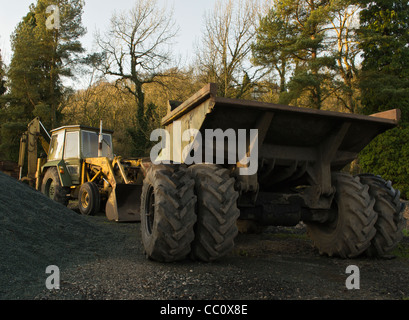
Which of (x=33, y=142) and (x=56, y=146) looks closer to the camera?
(x=56, y=146)

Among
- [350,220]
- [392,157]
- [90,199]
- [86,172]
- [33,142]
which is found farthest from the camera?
[392,157]

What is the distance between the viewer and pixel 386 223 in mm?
4887

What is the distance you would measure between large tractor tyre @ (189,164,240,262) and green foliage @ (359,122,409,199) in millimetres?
13450

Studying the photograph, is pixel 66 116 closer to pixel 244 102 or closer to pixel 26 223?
pixel 26 223

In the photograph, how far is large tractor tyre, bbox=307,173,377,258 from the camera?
4758 mm

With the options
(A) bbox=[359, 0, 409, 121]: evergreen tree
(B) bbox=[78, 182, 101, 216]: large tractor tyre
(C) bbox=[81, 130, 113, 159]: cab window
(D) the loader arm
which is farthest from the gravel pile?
(A) bbox=[359, 0, 409, 121]: evergreen tree

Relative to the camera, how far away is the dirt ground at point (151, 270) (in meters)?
3.27

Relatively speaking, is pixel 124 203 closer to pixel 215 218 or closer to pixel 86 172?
pixel 86 172

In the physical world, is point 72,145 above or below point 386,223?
above

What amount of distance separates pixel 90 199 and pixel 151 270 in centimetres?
568

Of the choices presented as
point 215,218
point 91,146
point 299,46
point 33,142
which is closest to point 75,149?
point 91,146


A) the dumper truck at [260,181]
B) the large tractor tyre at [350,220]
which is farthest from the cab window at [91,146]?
the large tractor tyre at [350,220]

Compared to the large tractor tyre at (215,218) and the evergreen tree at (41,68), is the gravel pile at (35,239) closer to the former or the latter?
the large tractor tyre at (215,218)
